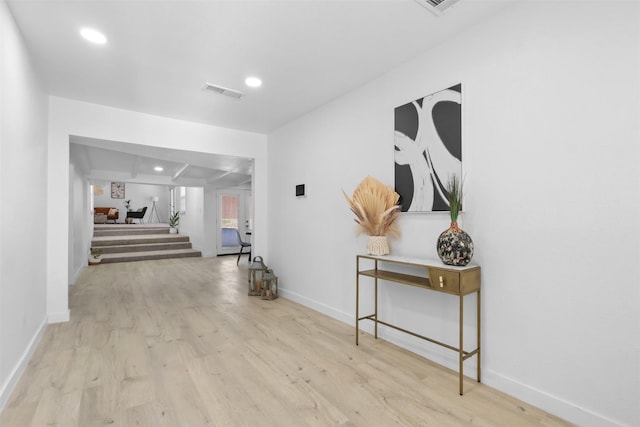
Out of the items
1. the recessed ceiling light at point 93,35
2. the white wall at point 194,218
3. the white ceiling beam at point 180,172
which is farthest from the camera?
the white wall at point 194,218

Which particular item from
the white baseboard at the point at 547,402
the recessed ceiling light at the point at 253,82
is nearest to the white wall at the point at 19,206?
the recessed ceiling light at the point at 253,82

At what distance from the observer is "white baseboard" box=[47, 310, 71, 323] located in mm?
3246

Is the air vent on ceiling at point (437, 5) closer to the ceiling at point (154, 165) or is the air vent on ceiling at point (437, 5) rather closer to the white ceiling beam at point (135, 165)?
the ceiling at point (154, 165)

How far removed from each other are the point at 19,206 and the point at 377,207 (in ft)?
A: 8.92

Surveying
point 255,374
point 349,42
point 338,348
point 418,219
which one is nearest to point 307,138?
point 349,42

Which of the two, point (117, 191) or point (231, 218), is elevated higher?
point (117, 191)

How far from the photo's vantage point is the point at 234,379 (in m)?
2.15

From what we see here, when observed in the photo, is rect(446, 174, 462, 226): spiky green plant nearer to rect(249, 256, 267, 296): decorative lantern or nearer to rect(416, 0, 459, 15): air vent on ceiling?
rect(416, 0, 459, 15): air vent on ceiling

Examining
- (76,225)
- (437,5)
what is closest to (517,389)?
(437,5)

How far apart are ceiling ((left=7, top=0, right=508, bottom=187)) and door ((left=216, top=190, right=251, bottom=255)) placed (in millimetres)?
5941

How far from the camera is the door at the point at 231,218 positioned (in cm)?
924

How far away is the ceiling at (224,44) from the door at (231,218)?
594cm

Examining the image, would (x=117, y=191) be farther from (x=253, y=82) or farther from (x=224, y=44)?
(x=224, y=44)

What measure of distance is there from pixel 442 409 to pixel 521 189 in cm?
143
